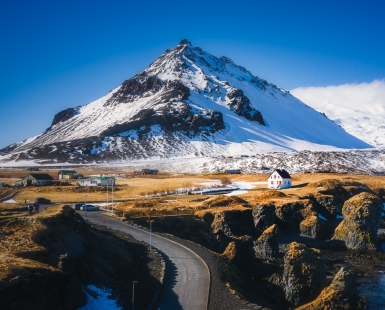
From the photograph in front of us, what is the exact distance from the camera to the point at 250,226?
184ft

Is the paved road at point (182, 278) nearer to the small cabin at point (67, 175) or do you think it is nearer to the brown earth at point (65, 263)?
the brown earth at point (65, 263)

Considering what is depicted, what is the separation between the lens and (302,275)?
107ft

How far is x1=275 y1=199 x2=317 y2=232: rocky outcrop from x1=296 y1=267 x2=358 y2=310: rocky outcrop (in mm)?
27091

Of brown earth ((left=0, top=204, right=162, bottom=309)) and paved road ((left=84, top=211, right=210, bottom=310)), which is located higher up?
brown earth ((left=0, top=204, right=162, bottom=309))

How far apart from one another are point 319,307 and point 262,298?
16.3ft

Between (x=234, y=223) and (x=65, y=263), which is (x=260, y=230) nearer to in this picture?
(x=234, y=223)

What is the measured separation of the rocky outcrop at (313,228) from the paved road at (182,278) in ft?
74.9

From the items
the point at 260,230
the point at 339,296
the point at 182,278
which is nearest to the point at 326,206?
the point at 260,230

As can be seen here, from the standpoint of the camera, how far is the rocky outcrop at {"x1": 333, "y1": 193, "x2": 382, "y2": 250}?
49.6 m

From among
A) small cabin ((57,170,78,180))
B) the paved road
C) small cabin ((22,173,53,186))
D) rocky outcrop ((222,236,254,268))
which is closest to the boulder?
rocky outcrop ((222,236,254,268))

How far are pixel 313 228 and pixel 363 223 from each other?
274 inches

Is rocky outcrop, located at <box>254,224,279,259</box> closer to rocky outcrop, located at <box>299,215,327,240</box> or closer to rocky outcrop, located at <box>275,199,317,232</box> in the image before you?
rocky outcrop, located at <box>299,215,327,240</box>

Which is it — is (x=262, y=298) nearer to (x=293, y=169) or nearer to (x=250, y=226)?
(x=250, y=226)

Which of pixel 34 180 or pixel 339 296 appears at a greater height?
pixel 34 180
